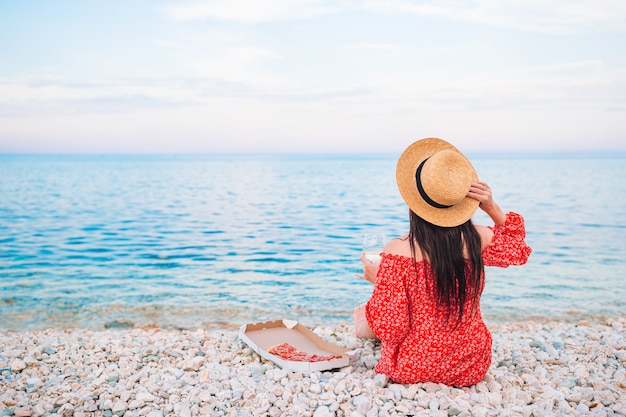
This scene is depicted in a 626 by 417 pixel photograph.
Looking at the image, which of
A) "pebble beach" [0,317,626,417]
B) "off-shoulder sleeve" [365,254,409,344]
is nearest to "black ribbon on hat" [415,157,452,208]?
"off-shoulder sleeve" [365,254,409,344]

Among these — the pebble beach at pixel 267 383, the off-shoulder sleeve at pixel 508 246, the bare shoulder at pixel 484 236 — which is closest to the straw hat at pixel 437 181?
the bare shoulder at pixel 484 236

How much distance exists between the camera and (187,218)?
20.4 metres

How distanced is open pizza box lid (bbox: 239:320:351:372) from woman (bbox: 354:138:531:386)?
536 millimetres

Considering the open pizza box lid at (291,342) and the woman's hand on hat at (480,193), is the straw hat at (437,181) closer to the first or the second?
the woman's hand on hat at (480,193)

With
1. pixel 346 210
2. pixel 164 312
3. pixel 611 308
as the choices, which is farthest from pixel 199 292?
pixel 346 210

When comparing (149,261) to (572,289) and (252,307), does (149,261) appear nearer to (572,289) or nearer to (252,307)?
(252,307)

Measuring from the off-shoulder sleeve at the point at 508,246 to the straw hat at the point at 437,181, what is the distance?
1.11 ft

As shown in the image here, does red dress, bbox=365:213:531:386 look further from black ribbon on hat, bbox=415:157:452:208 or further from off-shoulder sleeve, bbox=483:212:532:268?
black ribbon on hat, bbox=415:157:452:208

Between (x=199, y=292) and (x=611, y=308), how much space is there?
616 cm

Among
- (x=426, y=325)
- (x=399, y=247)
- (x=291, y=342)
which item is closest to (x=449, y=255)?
(x=399, y=247)

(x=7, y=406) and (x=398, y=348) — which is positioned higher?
(x=398, y=348)

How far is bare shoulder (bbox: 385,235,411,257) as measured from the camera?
12.0ft

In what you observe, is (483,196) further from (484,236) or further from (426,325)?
(426,325)

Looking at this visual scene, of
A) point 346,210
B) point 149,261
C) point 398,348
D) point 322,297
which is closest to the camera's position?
point 398,348
